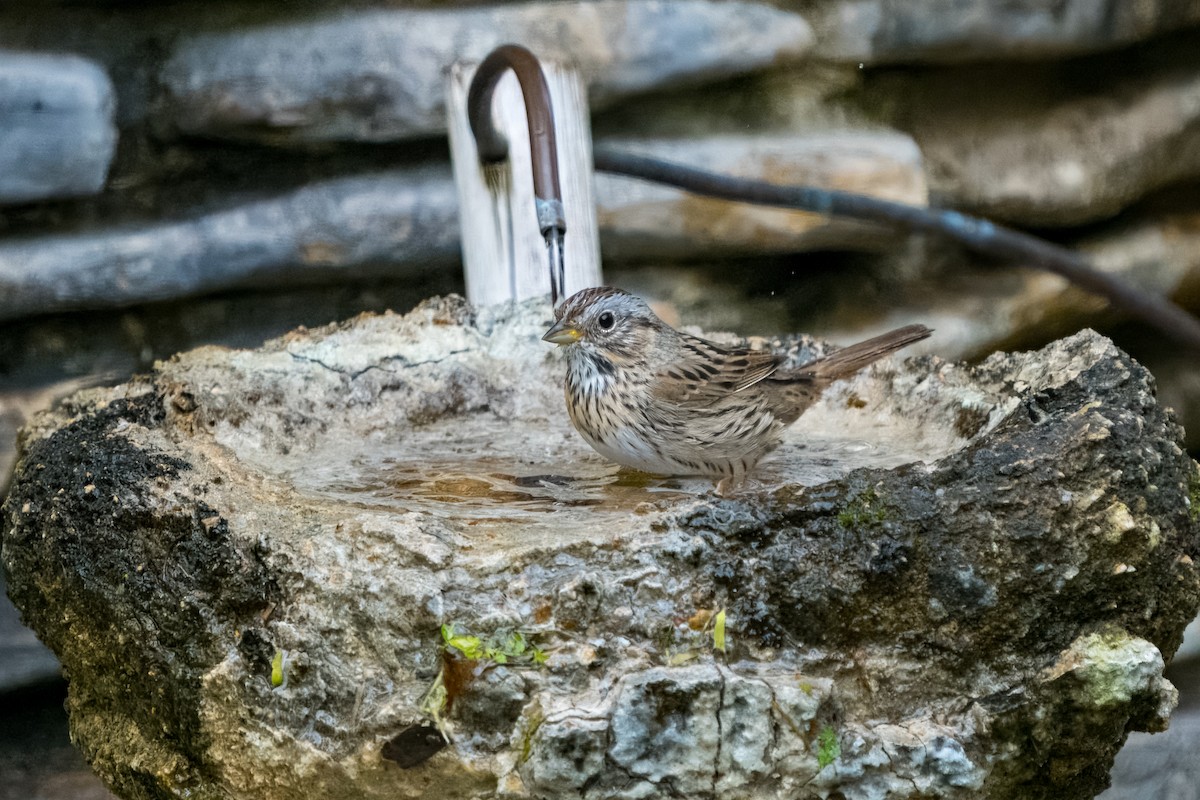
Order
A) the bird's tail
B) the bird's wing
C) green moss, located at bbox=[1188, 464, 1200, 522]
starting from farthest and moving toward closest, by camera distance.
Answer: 1. the bird's tail
2. the bird's wing
3. green moss, located at bbox=[1188, 464, 1200, 522]

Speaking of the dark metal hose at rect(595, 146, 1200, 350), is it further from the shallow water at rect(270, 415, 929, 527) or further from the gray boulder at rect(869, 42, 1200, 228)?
the shallow water at rect(270, 415, 929, 527)

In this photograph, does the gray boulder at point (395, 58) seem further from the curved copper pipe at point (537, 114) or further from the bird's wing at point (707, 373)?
the bird's wing at point (707, 373)

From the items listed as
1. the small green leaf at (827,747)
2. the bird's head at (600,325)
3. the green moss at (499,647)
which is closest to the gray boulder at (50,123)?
the bird's head at (600,325)

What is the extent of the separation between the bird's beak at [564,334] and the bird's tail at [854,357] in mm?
551

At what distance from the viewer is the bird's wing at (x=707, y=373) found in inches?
109

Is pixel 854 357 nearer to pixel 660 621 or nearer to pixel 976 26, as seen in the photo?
pixel 660 621

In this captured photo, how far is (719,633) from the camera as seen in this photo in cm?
190

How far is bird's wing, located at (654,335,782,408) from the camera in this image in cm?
277

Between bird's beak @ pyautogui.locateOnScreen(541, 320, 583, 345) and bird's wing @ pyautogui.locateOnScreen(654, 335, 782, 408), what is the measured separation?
0.20m

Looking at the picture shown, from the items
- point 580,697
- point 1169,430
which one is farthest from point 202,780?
point 1169,430

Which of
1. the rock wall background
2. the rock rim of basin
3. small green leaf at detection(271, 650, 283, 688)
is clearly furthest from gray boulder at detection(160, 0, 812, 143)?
small green leaf at detection(271, 650, 283, 688)

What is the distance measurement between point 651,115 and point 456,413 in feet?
4.81

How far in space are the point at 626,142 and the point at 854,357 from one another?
4.87 feet

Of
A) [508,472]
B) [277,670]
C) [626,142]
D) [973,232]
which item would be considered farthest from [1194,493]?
[626,142]
